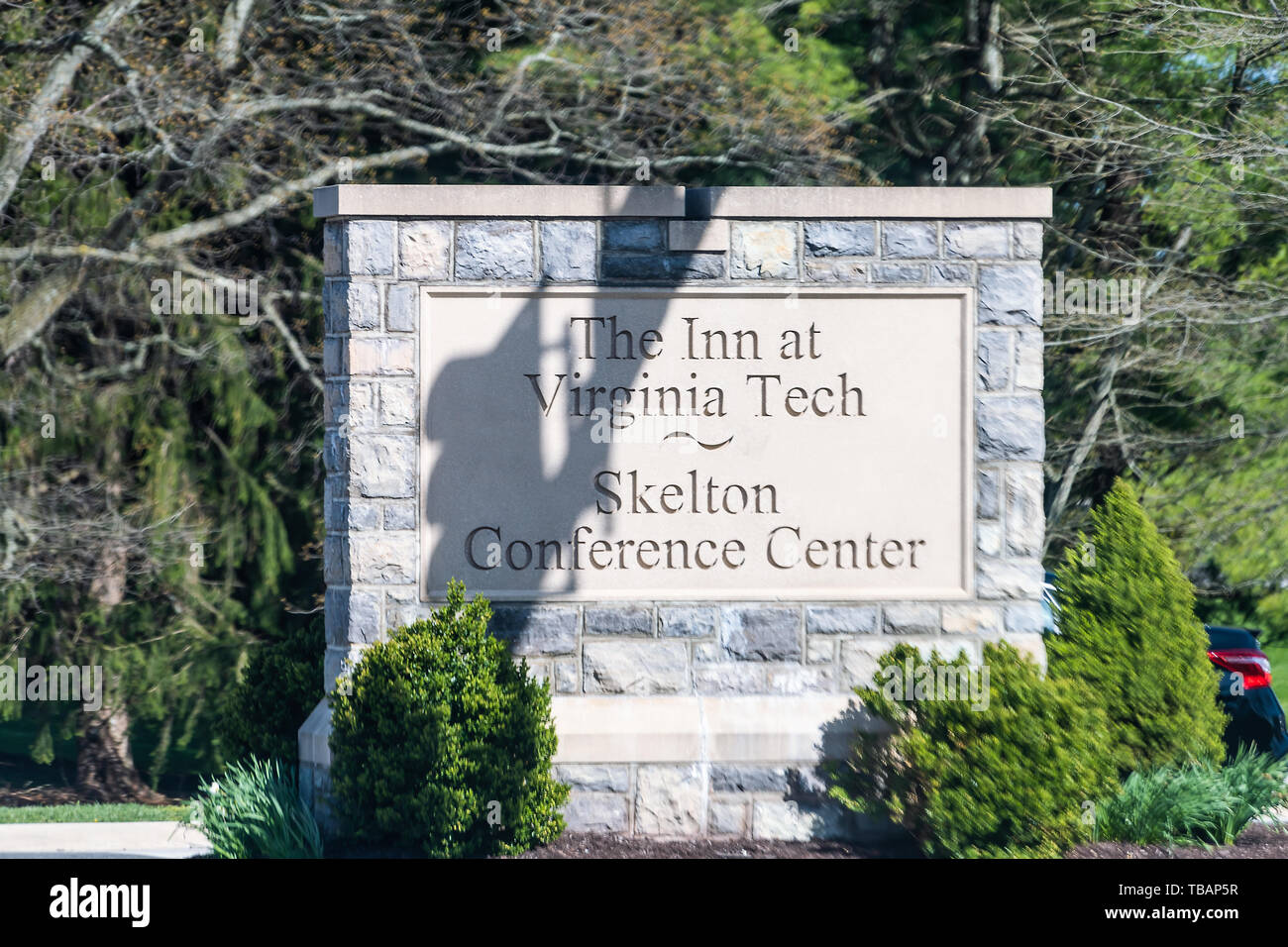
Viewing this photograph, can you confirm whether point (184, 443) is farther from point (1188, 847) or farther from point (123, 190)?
point (1188, 847)

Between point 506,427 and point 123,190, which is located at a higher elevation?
point 123,190

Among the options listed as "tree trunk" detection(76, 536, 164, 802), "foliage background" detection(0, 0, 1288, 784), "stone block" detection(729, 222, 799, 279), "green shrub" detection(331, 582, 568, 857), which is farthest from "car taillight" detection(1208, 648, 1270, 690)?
"tree trunk" detection(76, 536, 164, 802)

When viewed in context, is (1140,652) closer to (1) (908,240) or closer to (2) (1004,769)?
(2) (1004,769)

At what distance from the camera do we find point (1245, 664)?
27.2 feet

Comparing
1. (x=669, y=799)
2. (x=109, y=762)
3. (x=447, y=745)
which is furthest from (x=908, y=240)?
(x=109, y=762)

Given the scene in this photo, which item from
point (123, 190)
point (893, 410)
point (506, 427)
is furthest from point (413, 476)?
point (123, 190)

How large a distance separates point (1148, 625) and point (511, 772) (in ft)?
10.9

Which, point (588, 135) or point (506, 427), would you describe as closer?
point (506, 427)

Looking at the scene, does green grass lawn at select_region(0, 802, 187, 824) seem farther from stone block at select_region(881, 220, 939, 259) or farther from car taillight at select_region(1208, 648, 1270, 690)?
car taillight at select_region(1208, 648, 1270, 690)

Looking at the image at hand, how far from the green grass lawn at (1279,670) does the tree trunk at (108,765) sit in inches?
479

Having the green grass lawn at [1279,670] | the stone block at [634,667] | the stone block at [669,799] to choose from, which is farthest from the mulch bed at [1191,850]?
the green grass lawn at [1279,670]

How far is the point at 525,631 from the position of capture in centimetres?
660

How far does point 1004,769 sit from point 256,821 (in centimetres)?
345

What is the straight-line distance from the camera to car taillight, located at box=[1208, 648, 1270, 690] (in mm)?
8273
